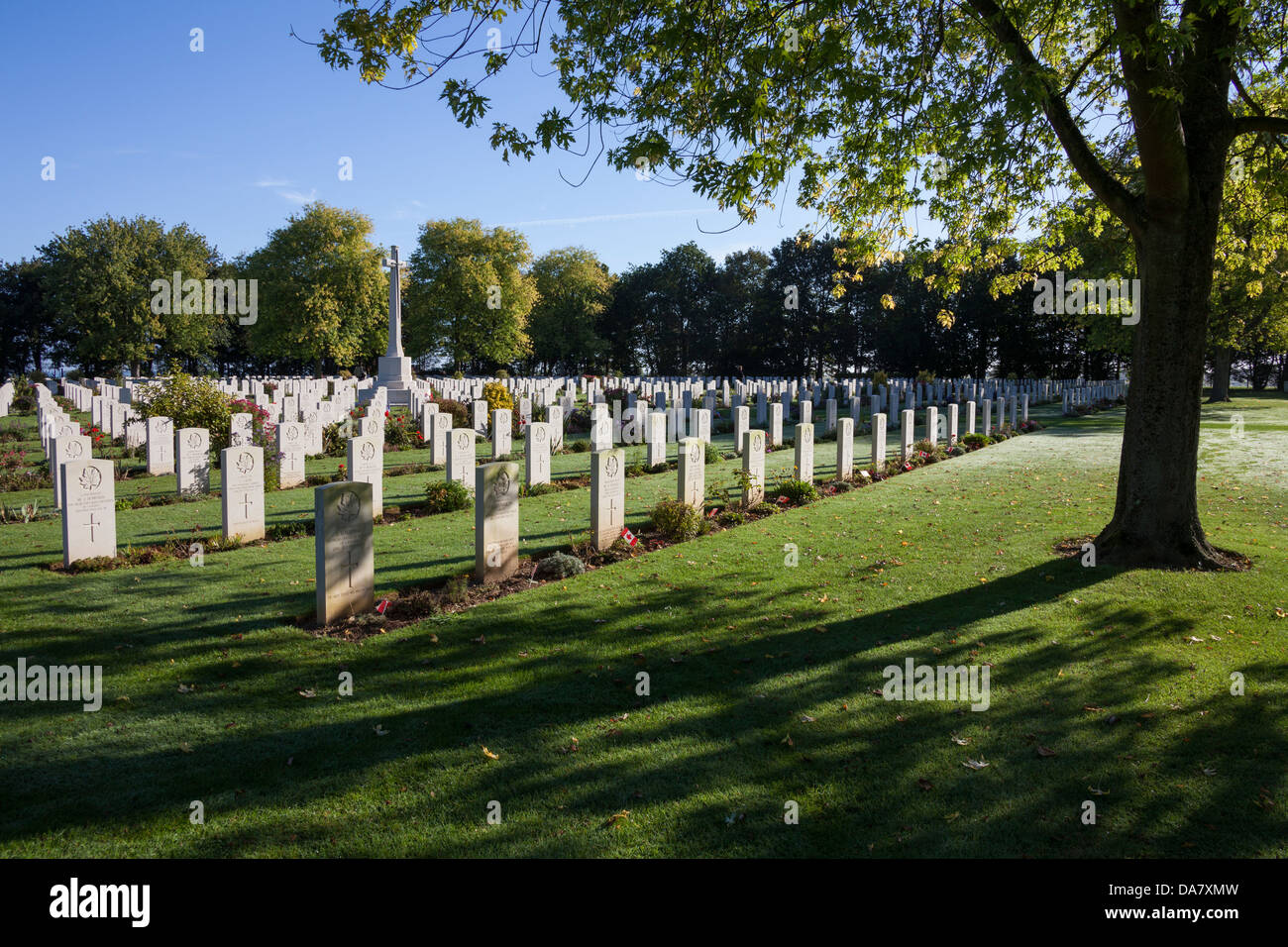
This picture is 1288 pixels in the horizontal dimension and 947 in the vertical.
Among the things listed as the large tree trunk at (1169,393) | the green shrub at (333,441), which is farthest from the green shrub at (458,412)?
the large tree trunk at (1169,393)

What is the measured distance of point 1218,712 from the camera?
4676mm

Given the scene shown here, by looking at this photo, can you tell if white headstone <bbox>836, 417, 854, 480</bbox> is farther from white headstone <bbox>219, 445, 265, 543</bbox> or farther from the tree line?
the tree line

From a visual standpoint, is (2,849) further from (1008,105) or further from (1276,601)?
(1276,601)

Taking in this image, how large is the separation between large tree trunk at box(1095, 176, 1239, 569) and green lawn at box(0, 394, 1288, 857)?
20.6 inches

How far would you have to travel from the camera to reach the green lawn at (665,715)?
3.51 metres

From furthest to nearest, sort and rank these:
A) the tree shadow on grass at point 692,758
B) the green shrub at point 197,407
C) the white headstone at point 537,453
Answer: the green shrub at point 197,407 < the white headstone at point 537,453 < the tree shadow on grass at point 692,758

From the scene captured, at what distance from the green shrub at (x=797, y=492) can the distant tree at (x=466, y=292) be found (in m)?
43.4

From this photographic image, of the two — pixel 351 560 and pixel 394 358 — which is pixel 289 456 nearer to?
pixel 351 560

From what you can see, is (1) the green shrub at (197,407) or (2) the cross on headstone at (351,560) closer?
(2) the cross on headstone at (351,560)

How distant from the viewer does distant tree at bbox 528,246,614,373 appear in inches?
2500

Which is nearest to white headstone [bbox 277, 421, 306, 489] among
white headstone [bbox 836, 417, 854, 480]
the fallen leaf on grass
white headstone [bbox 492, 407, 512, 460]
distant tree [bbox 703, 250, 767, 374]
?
white headstone [bbox 492, 407, 512, 460]

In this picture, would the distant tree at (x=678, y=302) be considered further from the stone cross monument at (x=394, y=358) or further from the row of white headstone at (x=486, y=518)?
the row of white headstone at (x=486, y=518)

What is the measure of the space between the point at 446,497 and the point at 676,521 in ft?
12.3

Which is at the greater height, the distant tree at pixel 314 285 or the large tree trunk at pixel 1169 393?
the distant tree at pixel 314 285
